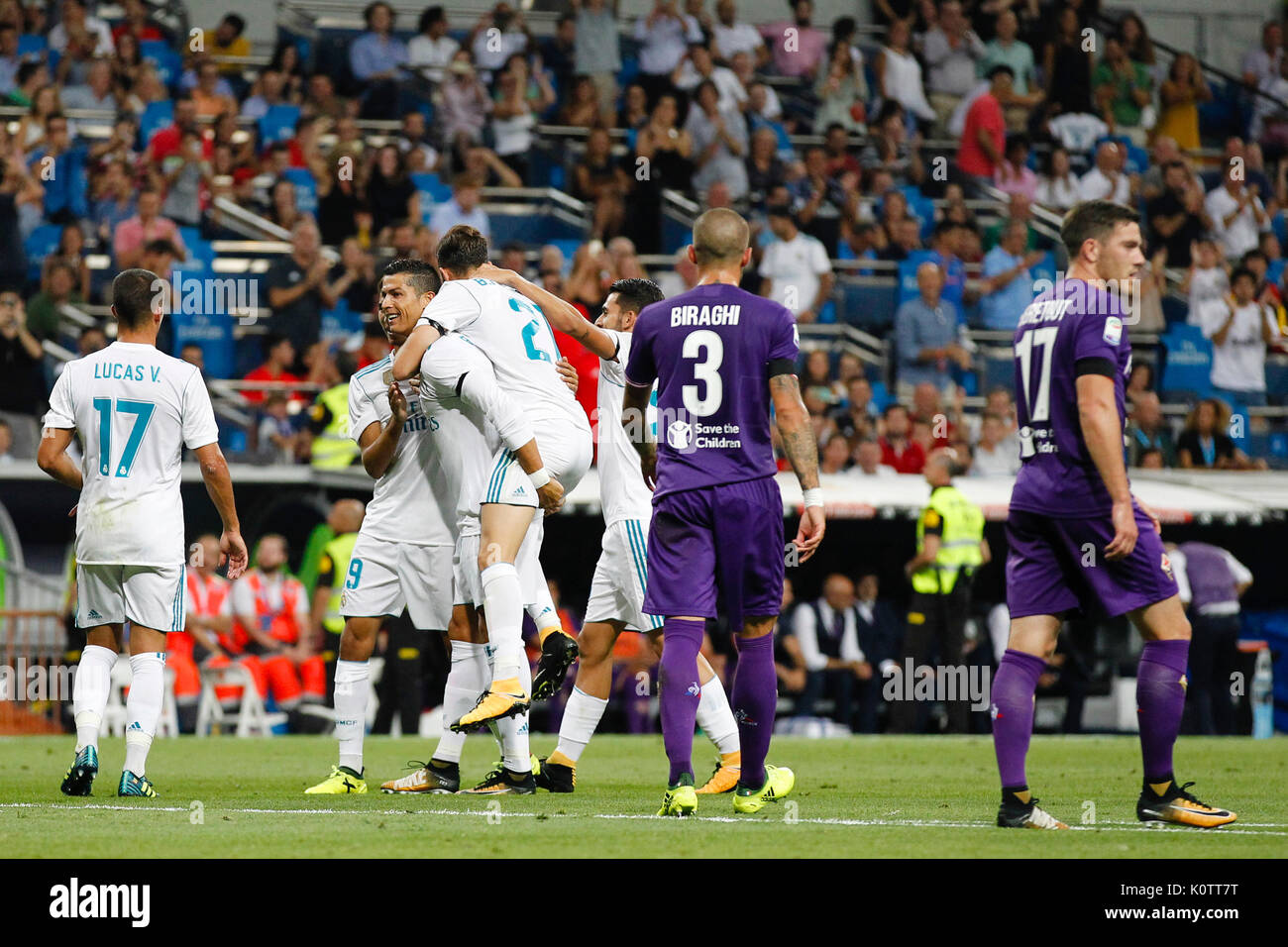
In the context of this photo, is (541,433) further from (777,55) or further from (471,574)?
(777,55)

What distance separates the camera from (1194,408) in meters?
18.4

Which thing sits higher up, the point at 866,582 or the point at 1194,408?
the point at 1194,408

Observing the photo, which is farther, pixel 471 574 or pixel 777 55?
pixel 777 55

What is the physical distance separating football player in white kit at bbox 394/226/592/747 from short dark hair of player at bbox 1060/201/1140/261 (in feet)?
7.57

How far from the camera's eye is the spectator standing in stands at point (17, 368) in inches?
645

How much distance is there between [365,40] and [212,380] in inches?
219

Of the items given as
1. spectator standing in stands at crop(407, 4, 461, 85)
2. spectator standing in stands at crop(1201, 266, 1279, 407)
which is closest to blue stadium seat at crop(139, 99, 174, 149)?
spectator standing in stands at crop(407, 4, 461, 85)

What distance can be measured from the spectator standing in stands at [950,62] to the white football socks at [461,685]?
1613 cm

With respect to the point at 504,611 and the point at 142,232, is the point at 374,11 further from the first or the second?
the point at 504,611

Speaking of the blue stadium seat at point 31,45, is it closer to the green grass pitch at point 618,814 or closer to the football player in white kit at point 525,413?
the green grass pitch at point 618,814

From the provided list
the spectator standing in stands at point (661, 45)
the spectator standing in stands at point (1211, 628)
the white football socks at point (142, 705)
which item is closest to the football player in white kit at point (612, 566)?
the white football socks at point (142, 705)

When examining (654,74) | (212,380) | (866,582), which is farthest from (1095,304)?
(654,74)

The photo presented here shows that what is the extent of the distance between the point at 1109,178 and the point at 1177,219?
0.92m

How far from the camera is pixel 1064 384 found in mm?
6672
